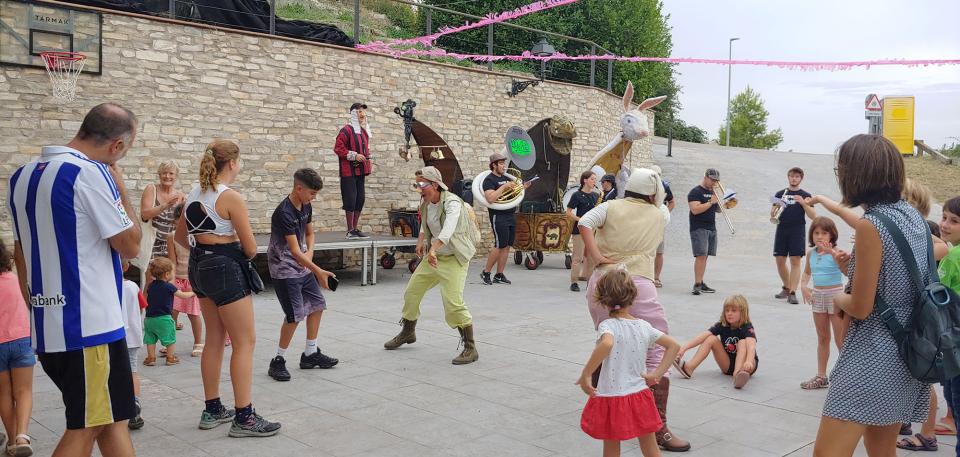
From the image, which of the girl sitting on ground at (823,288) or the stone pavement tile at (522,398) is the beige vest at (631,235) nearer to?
the stone pavement tile at (522,398)

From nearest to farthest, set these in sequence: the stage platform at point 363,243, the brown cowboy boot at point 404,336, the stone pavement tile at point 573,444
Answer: the stone pavement tile at point 573,444 < the brown cowboy boot at point 404,336 < the stage platform at point 363,243

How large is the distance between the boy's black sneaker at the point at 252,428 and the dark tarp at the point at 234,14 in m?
8.21

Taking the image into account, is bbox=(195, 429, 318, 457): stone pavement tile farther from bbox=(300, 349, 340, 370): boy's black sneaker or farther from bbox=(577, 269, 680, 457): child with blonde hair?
bbox=(300, 349, 340, 370): boy's black sneaker

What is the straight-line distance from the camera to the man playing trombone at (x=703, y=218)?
10.5 meters

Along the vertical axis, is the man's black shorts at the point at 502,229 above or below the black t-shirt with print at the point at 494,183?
below

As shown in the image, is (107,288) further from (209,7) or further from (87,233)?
(209,7)

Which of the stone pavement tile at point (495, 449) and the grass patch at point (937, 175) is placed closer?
the stone pavement tile at point (495, 449)

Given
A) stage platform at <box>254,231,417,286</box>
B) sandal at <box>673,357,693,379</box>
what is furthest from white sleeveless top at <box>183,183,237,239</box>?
stage platform at <box>254,231,417,286</box>

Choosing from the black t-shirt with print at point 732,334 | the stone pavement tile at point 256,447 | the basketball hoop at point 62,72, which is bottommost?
the stone pavement tile at point 256,447

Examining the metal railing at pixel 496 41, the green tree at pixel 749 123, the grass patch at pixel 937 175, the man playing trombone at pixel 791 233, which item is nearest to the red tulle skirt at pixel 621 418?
the man playing trombone at pixel 791 233

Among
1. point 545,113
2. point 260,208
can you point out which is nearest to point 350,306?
point 260,208

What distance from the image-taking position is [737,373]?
18.9 ft

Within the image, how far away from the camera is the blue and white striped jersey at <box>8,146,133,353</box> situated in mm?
2959

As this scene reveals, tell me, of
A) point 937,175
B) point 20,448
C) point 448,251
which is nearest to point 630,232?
A: point 448,251
